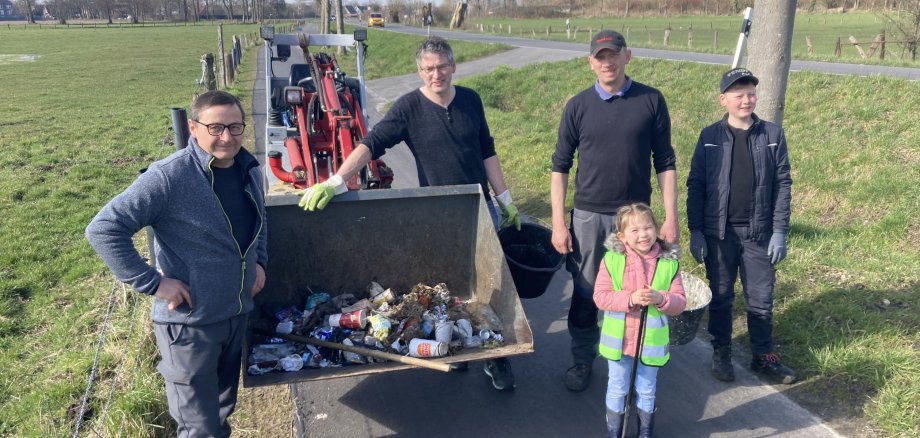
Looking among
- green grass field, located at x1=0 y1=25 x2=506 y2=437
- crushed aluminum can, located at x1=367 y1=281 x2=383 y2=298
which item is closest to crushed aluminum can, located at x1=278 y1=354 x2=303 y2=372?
green grass field, located at x1=0 y1=25 x2=506 y2=437

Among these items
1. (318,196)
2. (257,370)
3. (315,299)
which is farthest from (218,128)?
(315,299)

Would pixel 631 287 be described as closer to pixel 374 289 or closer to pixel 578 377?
pixel 578 377

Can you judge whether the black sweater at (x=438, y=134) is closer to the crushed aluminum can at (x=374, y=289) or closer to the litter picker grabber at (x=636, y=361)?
the crushed aluminum can at (x=374, y=289)

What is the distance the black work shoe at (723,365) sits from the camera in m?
4.18

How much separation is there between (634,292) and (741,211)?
1.20m

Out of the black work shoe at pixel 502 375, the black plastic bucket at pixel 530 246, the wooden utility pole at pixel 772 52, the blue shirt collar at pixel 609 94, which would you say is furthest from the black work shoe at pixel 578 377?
the wooden utility pole at pixel 772 52

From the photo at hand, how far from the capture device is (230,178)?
114 inches

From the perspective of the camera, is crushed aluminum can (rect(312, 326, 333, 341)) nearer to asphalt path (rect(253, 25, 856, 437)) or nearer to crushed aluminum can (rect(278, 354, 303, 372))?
crushed aluminum can (rect(278, 354, 303, 372))

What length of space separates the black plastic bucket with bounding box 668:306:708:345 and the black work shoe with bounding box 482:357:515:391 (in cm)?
99

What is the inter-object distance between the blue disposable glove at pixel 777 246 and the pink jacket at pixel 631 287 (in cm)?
94

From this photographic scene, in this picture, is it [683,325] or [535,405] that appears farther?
[535,405]

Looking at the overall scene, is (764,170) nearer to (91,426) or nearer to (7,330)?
(91,426)

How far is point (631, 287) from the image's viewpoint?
3326 millimetres

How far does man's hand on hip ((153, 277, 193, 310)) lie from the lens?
8.79ft
